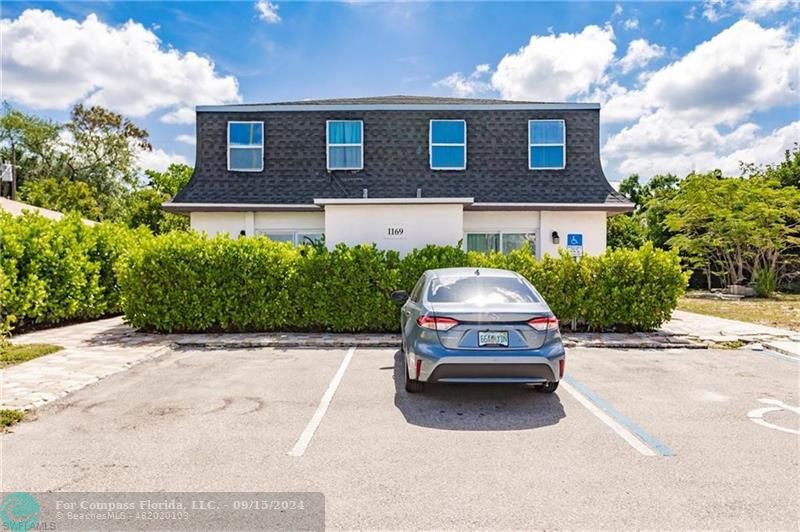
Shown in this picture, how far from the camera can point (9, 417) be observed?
5.39 m

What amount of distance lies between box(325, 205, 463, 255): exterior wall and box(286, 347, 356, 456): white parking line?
523 cm

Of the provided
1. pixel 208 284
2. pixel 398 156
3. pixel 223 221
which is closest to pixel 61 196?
pixel 223 221

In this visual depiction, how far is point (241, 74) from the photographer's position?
15.9m

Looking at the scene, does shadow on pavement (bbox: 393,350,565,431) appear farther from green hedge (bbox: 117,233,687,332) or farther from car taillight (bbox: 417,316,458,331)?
green hedge (bbox: 117,233,687,332)

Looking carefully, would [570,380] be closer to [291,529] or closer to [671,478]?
[671,478]

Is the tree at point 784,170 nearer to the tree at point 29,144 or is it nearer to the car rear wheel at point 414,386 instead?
the car rear wheel at point 414,386

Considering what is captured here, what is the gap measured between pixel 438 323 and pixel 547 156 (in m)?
11.9

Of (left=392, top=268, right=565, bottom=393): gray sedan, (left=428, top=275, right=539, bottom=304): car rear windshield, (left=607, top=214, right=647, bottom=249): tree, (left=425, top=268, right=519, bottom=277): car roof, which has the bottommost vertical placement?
(left=392, top=268, right=565, bottom=393): gray sedan

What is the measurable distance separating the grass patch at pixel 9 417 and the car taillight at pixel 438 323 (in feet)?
15.0

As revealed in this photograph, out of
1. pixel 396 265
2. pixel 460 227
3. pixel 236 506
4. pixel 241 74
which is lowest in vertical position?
pixel 236 506

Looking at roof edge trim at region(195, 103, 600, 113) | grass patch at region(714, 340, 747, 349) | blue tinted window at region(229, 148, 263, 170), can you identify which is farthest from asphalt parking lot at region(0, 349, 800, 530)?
roof edge trim at region(195, 103, 600, 113)

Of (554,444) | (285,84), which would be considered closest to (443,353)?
(554,444)

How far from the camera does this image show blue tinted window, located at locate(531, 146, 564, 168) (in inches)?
635

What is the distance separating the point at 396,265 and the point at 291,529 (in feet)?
25.9
